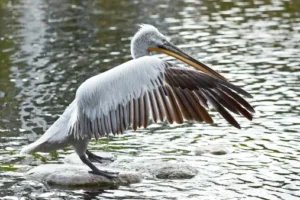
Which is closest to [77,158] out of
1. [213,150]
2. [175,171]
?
[175,171]

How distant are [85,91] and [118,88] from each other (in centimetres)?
41

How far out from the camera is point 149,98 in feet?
24.5

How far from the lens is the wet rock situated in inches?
376

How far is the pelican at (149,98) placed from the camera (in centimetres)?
720

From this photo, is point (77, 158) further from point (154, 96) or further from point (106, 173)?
point (154, 96)

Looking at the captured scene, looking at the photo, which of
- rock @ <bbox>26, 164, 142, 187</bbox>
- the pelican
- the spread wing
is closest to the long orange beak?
the pelican

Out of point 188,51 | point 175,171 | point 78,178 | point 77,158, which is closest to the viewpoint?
point 78,178

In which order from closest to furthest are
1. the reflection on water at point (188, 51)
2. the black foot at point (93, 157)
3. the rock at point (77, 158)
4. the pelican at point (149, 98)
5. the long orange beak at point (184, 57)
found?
the pelican at point (149, 98), the long orange beak at point (184, 57), the reflection on water at point (188, 51), the black foot at point (93, 157), the rock at point (77, 158)

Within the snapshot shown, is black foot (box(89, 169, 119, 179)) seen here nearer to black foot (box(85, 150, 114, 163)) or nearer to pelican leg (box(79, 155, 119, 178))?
pelican leg (box(79, 155, 119, 178))

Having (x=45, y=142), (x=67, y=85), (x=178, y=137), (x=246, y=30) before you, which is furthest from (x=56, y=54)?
(x=45, y=142)

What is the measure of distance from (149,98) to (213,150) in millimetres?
2351

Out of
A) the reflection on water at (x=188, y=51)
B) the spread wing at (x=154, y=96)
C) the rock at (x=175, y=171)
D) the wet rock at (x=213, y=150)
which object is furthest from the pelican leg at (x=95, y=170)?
the wet rock at (x=213, y=150)

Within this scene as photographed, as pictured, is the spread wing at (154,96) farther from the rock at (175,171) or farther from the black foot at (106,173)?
the rock at (175,171)

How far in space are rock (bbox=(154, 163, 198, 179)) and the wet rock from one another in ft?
2.57
